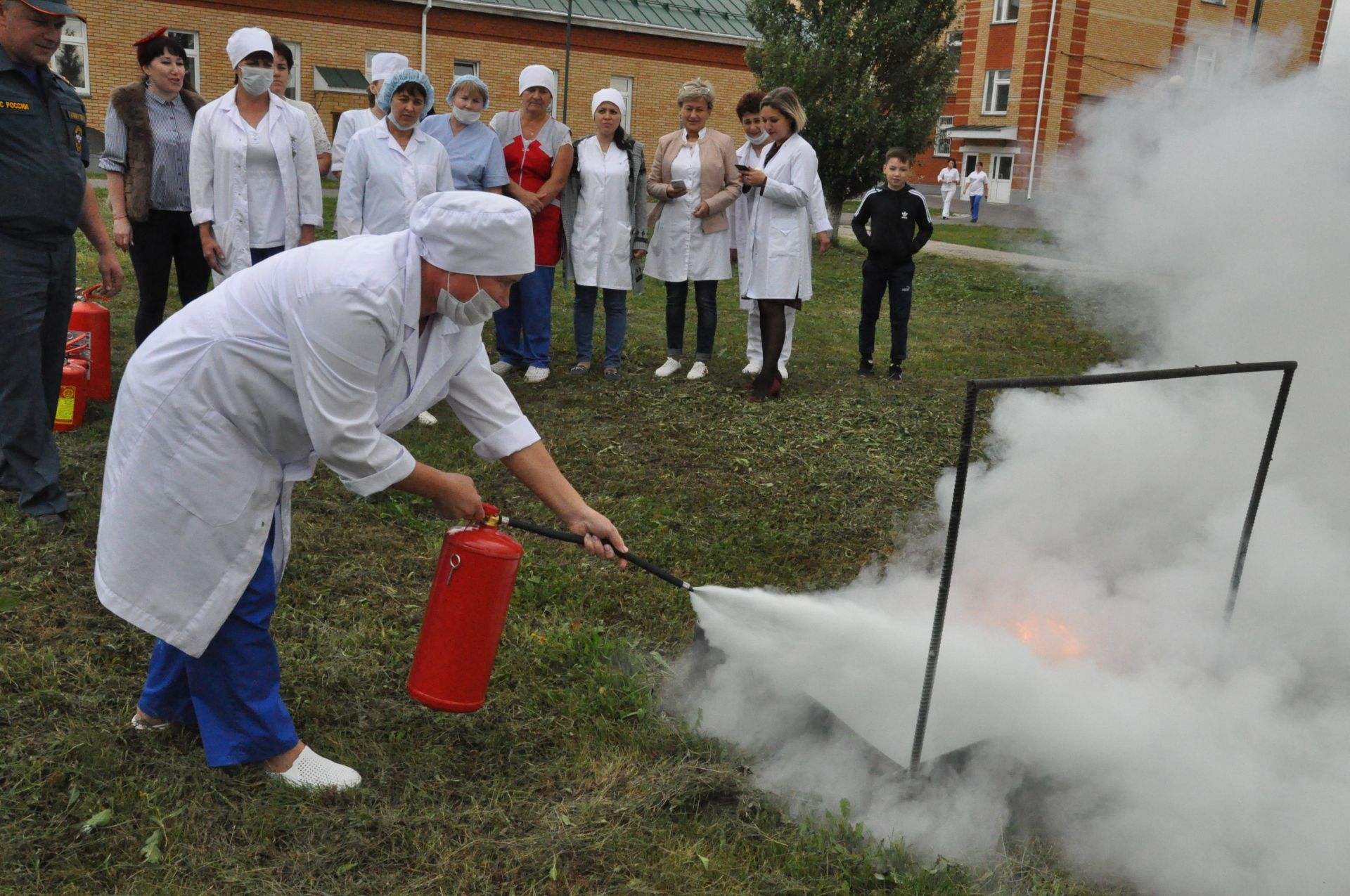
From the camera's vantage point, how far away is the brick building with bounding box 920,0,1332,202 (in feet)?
15.6

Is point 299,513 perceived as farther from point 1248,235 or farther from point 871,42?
point 871,42

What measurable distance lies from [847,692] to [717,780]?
80 cm

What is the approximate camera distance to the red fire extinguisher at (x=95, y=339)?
19.6 ft

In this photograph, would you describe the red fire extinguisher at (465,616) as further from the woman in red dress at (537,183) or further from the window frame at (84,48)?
the window frame at (84,48)

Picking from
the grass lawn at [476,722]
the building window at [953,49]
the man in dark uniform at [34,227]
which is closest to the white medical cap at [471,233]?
the grass lawn at [476,722]

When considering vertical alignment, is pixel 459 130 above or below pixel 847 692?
above

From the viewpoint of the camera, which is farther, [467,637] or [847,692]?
[847,692]

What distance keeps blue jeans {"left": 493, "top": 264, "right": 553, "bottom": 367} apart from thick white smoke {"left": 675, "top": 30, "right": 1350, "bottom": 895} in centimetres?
317

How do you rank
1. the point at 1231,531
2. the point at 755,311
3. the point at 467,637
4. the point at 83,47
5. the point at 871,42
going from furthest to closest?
the point at 83,47 → the point at 871,42 → the point at 755,311 → the point at 1231,531 → the point at 467,637

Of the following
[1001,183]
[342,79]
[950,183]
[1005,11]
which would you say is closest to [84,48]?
[342,79]

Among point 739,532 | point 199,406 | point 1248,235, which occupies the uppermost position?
point 1248,235

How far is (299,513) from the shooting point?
491 cm

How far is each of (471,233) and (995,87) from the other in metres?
6.88

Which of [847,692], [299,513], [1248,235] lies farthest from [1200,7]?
[299,513]
